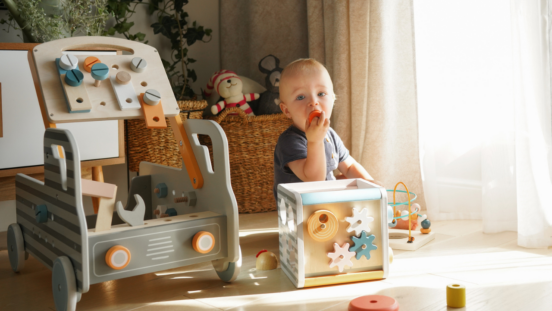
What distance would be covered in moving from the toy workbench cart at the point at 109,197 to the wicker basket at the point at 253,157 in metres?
0.57

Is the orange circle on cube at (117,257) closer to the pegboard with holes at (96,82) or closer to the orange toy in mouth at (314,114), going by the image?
the pegboard with holes at (96,82)

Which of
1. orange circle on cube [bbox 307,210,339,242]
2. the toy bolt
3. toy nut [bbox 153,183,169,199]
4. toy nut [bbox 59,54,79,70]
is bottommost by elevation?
orange circle on cube [bbox 307,210,339,242]

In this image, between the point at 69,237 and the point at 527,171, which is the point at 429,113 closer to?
the point at 527,171

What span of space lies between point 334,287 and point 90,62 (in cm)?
77

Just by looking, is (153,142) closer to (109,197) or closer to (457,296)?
(109,197)

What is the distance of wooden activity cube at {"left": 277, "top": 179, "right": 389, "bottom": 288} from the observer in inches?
41.1

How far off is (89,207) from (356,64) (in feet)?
3.90

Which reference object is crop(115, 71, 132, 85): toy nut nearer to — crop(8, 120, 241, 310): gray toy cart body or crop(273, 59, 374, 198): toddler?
crop(8, 120, 241, 310): gray toy cart body

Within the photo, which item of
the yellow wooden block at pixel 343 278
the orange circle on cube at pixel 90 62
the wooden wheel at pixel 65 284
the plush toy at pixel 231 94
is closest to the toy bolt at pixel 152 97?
the orange circle on cube at pixel 90 62

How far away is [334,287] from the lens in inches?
42.4

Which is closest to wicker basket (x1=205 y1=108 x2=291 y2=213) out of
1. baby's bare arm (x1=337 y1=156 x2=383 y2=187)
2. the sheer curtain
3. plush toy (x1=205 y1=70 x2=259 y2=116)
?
plush toy (x1=205 y1=70 x2=259 y2=116)

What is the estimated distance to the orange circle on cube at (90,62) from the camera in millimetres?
1174

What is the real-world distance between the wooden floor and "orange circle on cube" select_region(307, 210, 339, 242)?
0.12m

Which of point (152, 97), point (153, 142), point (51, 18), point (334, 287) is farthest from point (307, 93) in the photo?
point (51, 18)
